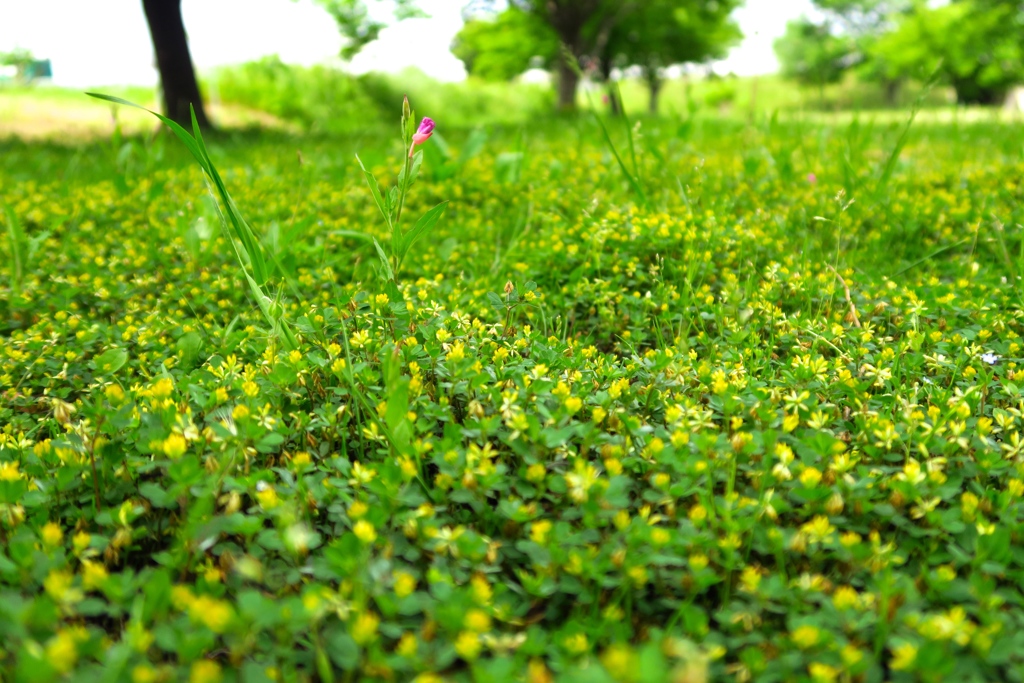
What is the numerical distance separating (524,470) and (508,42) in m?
19.3

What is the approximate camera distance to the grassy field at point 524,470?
3.90 ft

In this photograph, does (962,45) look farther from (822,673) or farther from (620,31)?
(822,673)

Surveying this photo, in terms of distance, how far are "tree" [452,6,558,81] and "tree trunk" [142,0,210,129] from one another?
905 cm

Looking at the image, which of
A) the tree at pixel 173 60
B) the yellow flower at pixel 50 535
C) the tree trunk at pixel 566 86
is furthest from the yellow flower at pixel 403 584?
the tree trunk at pixel 566 86

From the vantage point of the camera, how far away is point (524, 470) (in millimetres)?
1597

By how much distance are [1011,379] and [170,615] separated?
7.25 ft

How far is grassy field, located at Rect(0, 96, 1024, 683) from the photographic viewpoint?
3.90 feet

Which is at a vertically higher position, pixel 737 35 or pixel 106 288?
pixel 737 35

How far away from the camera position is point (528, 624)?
1344mm

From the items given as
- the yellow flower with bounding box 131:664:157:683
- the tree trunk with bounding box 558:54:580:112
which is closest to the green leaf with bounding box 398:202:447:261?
the yellow flower with bounding box 131:664:157:683

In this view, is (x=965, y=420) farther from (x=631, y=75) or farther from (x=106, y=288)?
(x=631, y=75)

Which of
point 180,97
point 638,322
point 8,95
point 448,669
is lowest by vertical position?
point 448,669

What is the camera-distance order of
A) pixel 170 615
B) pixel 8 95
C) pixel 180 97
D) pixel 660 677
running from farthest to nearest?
pixel 8 95, pixel 180 97, pixel 170 615, pixel 660 677

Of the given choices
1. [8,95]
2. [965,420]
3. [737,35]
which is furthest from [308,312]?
[737,35]
